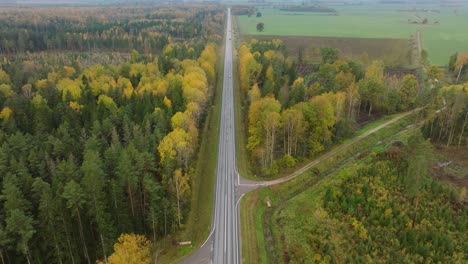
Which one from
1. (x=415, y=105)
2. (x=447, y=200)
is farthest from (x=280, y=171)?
(x=415, y=105)

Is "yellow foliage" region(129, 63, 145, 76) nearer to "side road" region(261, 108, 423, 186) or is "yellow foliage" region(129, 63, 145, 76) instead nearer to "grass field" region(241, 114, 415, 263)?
"side road" region(261, 108, 423, 186)

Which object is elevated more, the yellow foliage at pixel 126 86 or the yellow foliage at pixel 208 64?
Result: the yellow foliage at pixel 208 64

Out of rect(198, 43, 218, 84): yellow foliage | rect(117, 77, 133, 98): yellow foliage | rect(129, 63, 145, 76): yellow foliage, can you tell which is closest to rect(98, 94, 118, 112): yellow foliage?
rect(117, 77, 133, 98): yellow foliage

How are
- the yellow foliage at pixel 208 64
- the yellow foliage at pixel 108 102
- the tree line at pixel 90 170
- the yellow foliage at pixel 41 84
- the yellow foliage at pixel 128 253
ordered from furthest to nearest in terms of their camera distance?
the yellow foliage at pixel 208 64 < the yellow foliage at pixel 41 84 < the yellow foliage at pixel 108 102 < the tree line at pixel 90 170 < the yellow foliage at pixel 128 253

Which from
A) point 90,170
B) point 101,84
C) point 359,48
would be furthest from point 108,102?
point 359,48

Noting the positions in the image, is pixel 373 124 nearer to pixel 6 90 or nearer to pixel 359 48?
pixel 359 48

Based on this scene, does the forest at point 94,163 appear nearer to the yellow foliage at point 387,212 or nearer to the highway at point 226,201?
the highway at point 226,201

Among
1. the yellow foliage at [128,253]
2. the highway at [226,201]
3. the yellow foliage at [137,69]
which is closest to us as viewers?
the yellow foliage at [128,253]

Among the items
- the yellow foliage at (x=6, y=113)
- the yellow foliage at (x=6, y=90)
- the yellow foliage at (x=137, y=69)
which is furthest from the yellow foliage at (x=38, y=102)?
the yellow foliage at (x=137, y=69)
